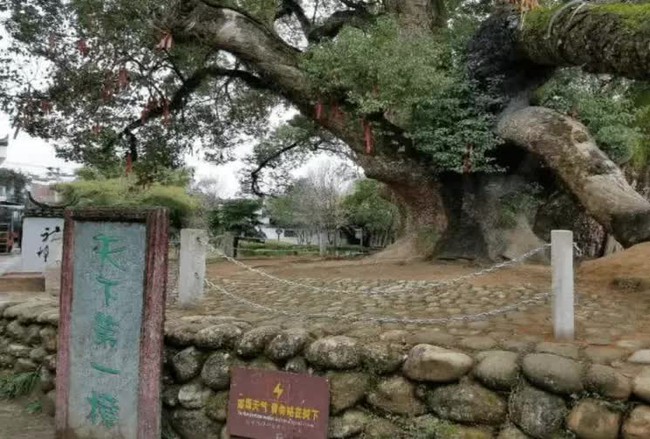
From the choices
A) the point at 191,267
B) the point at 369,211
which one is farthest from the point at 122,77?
the point at 369,211

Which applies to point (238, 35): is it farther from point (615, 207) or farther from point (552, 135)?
point (615, 207)

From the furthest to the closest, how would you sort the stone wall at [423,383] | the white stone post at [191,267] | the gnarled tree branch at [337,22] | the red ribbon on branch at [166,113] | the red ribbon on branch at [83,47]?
1. the gnarled tree branch at [337,22]
2. the red ribbon on branch at [166,113]
3. the red ribbon on branch at [83,47]
4. the white stone post at [191,267]
5. the stone wall at [423,383]

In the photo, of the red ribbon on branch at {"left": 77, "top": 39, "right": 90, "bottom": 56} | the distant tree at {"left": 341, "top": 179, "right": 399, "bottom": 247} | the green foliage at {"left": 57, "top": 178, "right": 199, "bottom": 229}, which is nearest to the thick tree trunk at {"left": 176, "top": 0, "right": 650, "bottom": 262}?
the red ribbon on branch at {"left": 77, "top": 39, "right": 90, "bottom": 56}

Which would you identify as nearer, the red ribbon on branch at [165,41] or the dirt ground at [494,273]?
the dirt ground at [494,273]

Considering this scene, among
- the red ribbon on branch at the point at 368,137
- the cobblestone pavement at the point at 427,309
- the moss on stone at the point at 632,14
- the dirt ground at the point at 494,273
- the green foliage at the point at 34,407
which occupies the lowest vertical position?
the green foliage at the point at 34,407

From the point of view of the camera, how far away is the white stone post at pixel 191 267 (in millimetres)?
5344

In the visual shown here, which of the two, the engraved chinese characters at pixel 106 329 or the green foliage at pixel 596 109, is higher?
the green foliage at pixel 596 109

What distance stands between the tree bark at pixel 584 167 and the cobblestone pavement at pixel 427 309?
4.07ft

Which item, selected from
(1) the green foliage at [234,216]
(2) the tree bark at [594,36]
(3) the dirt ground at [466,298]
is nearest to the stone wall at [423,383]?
(3) the dirt ground at [466,298]

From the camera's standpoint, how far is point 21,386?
216 inches

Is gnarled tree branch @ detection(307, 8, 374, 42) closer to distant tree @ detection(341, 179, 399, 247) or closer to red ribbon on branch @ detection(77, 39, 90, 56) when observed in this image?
red ribbon on branch @ detection(77, 39, 90, 56)

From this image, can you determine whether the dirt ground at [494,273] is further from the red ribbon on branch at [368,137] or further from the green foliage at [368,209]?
the green foliage at [368,209]

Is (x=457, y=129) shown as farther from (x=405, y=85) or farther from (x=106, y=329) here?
(x=106, y=329)

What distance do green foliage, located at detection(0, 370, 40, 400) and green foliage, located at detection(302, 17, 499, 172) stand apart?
5401mm
